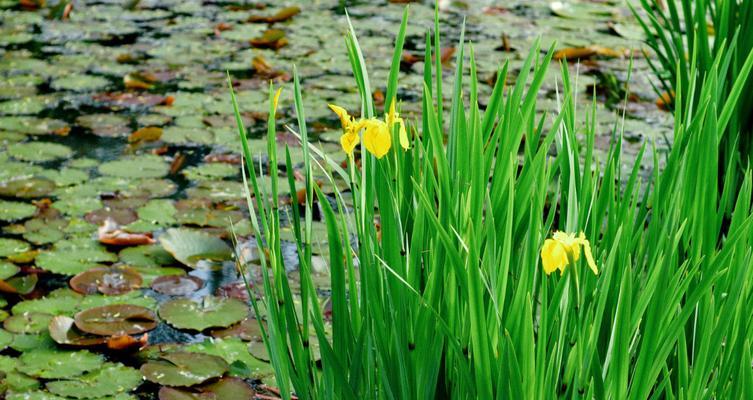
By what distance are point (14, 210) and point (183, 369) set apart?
0.81 m

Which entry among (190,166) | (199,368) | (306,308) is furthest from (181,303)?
(306,308)

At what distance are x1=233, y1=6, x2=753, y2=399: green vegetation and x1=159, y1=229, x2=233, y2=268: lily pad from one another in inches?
41.4

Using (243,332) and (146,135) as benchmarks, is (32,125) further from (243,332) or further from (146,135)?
(243,332)

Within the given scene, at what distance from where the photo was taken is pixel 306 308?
1.09m

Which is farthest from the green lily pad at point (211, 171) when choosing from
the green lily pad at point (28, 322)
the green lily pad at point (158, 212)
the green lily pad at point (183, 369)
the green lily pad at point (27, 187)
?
the green lily pad at point (183, 369)

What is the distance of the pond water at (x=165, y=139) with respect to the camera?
182cm

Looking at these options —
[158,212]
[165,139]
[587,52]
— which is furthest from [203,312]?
[587,52]

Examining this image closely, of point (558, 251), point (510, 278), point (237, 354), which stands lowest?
point (237, 354)

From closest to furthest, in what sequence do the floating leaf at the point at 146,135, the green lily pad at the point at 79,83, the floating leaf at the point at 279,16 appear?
the floating leaf at the point at 146,135
the green lily pad at the point at 79,83
the floating leaf at the point at 279,16

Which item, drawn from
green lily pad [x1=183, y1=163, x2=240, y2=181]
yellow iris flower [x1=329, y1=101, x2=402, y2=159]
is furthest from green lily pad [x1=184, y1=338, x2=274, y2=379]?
yellow iris flower [x1=329, y1=101, x2=402, y2=159]

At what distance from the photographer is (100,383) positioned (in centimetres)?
171

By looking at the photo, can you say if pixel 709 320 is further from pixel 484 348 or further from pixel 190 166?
pixel 190 166

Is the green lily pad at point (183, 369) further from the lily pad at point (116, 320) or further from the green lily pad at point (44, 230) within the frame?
the green lily pad at point (44, 230)

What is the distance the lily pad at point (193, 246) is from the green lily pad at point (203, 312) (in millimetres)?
168
